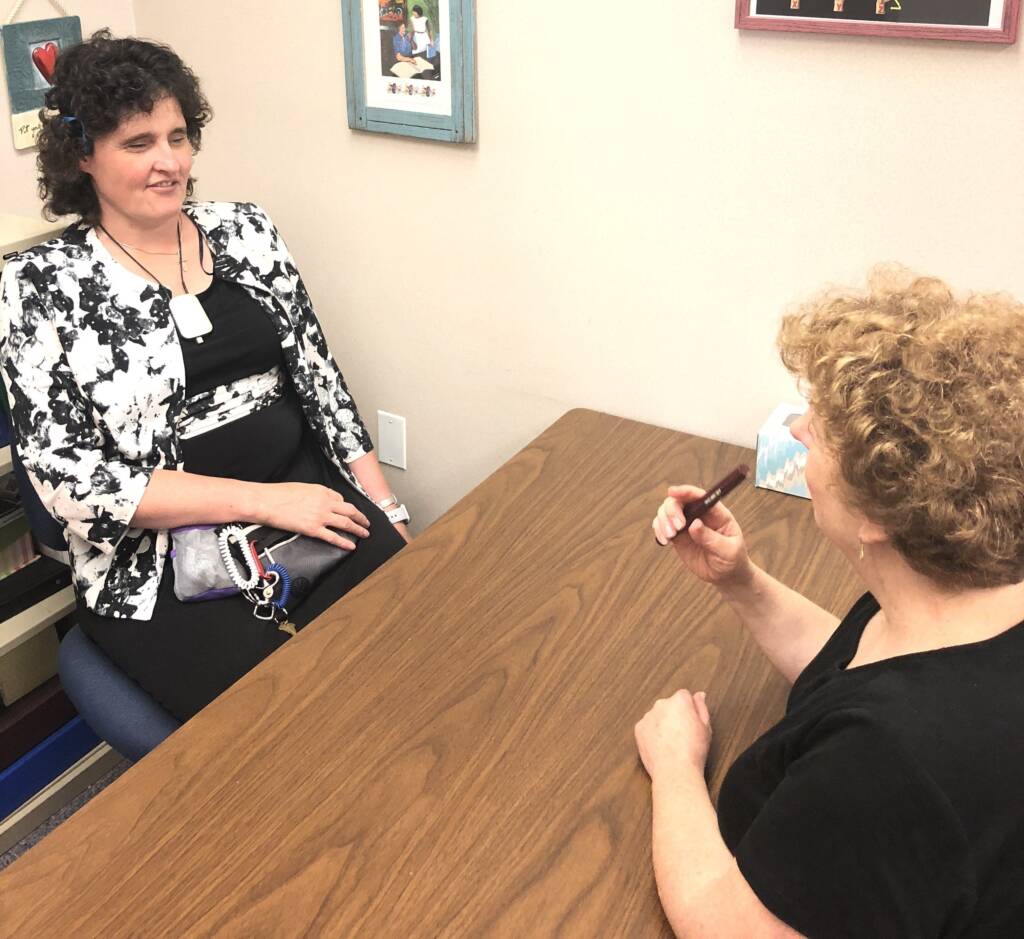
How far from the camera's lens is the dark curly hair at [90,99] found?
5.46 feet

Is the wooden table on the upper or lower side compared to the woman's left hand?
lower

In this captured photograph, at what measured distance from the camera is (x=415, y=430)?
2.27 m

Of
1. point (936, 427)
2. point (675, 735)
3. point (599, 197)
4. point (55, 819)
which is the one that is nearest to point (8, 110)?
point (599, 197)

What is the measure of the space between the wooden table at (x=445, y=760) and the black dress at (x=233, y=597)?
0.33 m

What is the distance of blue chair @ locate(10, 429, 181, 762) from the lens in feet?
5.16

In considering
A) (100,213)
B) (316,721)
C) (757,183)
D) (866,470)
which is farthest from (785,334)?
(100,213)

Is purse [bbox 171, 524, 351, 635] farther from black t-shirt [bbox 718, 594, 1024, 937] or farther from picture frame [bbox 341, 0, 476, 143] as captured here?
black t-shirt [bbox 718, 594, 1024, 937]

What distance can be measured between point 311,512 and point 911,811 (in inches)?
47.5

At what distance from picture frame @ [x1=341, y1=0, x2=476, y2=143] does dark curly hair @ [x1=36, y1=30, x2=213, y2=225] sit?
0.34 meters

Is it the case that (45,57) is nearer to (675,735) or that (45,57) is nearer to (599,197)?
(599,197)

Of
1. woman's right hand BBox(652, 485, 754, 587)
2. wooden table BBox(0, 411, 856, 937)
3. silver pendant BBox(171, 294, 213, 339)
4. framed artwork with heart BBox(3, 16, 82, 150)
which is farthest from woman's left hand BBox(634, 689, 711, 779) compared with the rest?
framed artwork with heart BBox(3, 16, 82, 150)

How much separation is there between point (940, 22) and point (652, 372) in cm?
73

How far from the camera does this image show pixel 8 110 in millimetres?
2111

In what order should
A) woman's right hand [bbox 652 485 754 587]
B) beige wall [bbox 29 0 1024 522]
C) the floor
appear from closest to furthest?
woman's right hand [bbox 652 485 754 587]
beige wall [bbox 29 0 1024 522]
the floor
